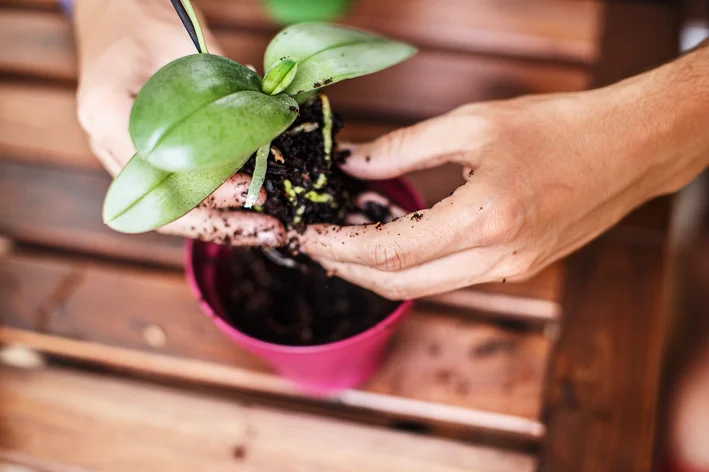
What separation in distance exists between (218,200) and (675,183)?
0.52 meters

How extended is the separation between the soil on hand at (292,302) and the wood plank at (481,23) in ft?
1.48

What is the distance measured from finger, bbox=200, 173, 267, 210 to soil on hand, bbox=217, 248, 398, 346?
17 centimetres

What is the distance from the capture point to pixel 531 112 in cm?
62

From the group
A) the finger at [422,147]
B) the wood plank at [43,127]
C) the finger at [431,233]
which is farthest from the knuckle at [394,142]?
the wood plank at [43,127]

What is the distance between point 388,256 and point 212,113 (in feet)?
0.68

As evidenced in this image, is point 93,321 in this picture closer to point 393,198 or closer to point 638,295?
point 393,198

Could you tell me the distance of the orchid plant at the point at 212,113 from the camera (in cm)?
43

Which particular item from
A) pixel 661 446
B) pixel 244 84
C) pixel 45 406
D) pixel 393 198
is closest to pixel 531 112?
pixel 393 198

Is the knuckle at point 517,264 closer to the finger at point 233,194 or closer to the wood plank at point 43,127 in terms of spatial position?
the finger at point 233,194

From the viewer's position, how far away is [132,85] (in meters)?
0.64

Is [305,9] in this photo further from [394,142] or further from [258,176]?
[258,176]

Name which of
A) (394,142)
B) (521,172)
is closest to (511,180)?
(521,172)

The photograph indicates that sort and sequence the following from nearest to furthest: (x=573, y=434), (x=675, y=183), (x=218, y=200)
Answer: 1. (x=218, y=200)
2. (x=675, y=183)
3. (x=573, y=434)

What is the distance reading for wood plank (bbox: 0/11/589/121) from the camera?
939 millimetres
